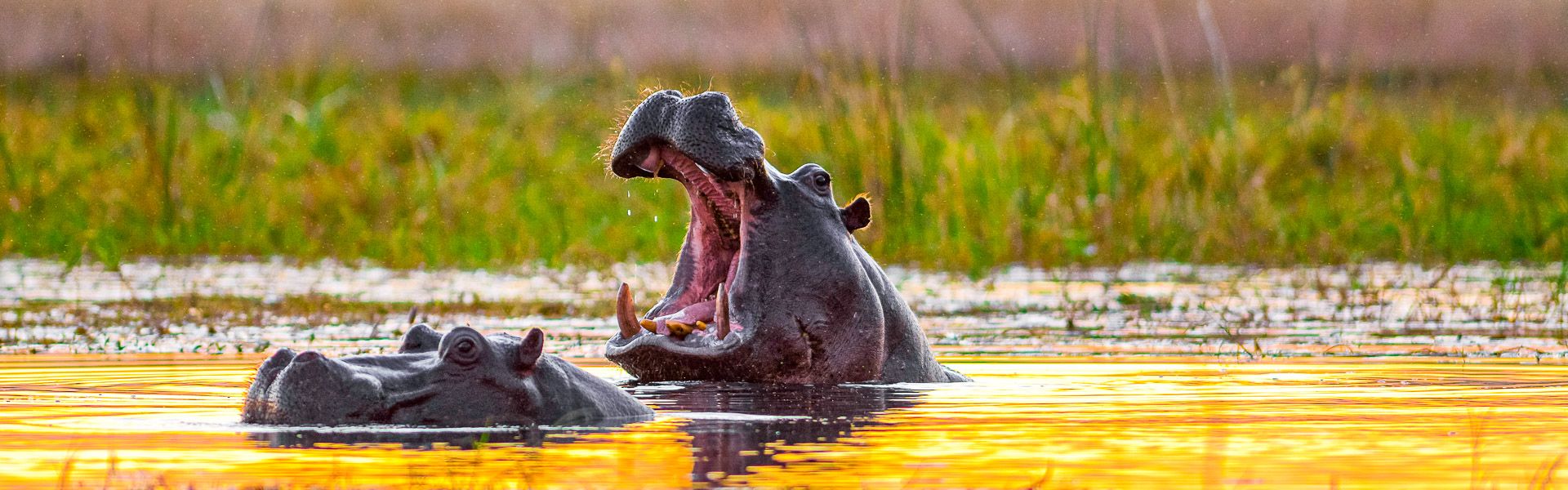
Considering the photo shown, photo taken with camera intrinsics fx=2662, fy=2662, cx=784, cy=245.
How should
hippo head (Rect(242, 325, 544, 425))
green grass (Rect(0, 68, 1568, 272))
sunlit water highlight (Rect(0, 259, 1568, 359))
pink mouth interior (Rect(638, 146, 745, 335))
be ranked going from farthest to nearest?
1. green grass (Rect(0, 68, 1568, 272))
2. sunlit water highlight (Rect(0, 259, 1568, 359))
3. pink mouth interior (Rect(638, 146, 745, 335))
4. hippo head (Rect(242, 325, 544, 425))

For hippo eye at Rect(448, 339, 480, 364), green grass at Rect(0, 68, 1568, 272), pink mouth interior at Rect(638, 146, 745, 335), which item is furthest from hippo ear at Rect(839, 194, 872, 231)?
green grass at Rect(0, 68, 1568, 272)

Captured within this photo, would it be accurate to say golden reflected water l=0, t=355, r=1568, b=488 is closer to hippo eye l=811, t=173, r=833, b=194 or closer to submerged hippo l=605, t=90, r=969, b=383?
submerged hippo l=605, t=90, r=969, b=383

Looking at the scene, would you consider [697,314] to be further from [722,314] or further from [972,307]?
[972,307]

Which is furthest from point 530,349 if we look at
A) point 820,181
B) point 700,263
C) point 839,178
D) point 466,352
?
point 839,178

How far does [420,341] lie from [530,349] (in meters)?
0.34

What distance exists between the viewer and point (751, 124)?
591 inches

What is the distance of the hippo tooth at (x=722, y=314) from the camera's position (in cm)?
646

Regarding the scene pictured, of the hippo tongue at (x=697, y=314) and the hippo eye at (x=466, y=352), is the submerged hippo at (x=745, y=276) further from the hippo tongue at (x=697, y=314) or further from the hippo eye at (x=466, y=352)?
the hippo eye at (x=466, y=352)

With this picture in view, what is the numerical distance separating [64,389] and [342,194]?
7397mm

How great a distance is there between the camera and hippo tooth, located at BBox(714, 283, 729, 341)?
6.46 m

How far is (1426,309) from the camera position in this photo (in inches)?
393

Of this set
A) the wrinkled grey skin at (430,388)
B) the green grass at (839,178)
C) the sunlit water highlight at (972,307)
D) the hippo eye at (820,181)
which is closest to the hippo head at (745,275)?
the hippo eye at (820,181)

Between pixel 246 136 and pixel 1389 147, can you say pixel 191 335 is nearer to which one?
pixel 246 136

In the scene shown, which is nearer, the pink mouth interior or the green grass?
the pink mouth interior
